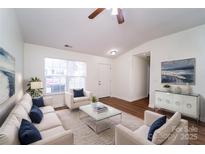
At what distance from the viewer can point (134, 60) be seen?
16.6ft

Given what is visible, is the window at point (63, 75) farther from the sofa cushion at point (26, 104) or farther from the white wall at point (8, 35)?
the sofa cushion at point (26, 104)

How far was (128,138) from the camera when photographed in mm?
1360

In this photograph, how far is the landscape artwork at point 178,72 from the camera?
3.13 metres

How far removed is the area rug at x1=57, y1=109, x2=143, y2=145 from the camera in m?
2.06

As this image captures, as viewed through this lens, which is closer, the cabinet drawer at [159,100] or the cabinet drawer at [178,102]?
the cabinet drawer at [178,102]

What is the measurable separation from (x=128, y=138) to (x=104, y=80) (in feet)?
14.9

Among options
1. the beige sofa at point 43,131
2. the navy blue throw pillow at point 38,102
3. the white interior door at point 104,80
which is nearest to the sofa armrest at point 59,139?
the beige sofa at point 43,131

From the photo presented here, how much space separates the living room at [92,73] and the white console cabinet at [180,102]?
2cm

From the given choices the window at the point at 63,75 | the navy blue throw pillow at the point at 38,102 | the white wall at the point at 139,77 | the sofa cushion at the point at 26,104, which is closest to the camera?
the sofa cushion at the point at 26,104

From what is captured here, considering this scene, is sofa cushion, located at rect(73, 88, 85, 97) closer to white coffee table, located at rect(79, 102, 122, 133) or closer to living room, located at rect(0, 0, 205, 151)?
living room, located at rect(0, 0, 205, 151)

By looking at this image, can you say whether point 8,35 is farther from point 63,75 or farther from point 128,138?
point 128,138
